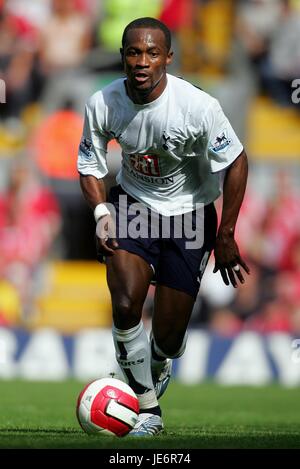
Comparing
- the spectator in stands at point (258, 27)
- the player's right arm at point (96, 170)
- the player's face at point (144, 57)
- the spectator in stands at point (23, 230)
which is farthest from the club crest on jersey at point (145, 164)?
the spectator in stands at point (258, 27)

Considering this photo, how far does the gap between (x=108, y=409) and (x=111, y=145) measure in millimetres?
10371

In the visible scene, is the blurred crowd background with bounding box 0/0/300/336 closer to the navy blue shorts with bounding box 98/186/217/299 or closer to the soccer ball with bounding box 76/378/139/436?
the navy blue shorts with bounding box 98/186/217/299

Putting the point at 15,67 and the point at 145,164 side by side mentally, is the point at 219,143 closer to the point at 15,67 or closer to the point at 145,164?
the point at 145,164

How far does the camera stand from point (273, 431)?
8.24 metres

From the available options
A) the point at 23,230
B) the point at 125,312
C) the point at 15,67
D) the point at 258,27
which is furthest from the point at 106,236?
the point at 258,27

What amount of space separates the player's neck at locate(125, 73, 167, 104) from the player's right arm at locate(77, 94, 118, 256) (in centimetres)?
24

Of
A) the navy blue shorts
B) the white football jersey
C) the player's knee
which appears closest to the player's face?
the white football jersey

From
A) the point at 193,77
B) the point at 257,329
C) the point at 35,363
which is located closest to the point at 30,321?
the point at 35,363

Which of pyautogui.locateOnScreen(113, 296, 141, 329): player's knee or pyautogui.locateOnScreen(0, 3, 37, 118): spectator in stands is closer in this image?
pyautogui.locateOnScreen(113, 296, 141, 329): player's knee

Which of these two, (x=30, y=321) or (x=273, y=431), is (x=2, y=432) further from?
(x=30, y=321)

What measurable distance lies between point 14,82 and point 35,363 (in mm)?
5135

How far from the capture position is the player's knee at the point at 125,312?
7516 mm

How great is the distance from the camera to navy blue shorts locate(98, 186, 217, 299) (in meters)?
7.94

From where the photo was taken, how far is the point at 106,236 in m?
7.63
